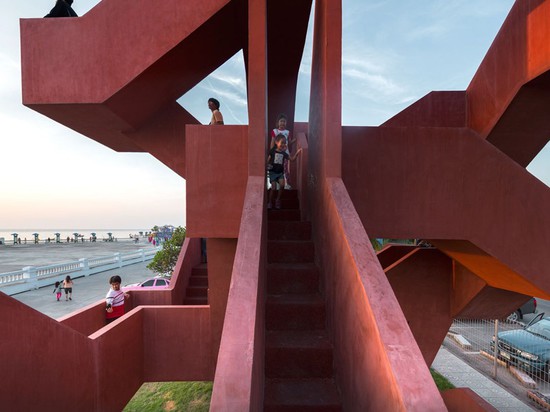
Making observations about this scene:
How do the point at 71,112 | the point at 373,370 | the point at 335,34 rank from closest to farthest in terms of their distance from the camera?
the point at 373,370, the point at 335,34, the point at 71,112

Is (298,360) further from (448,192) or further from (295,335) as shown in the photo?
(448,192)

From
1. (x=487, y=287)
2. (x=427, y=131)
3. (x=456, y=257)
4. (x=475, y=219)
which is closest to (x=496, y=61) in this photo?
(x=427, y=131)

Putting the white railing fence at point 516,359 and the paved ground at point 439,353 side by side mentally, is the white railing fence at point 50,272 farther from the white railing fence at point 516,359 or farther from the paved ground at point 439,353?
the white railing fence at point 516,359

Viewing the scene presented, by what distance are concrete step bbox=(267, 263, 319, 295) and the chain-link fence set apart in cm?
995

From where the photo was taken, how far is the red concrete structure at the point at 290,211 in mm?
2650

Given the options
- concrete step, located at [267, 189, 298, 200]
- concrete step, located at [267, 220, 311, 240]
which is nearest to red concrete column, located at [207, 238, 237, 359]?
concrete step, located at [267, 220, 311, 240]

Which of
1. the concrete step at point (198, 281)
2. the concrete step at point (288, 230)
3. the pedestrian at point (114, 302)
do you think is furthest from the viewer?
the concrete step at point (198, 281)

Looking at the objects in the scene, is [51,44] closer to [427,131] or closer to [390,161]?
[390,161]

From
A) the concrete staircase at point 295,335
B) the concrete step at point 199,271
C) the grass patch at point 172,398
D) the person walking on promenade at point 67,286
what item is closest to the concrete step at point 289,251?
the concrete staircase at point 295,335

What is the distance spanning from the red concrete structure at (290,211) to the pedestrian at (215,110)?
3.58 feet

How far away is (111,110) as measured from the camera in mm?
5969

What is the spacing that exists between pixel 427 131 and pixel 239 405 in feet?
15.4

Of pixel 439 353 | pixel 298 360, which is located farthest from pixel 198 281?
pixel 439 353

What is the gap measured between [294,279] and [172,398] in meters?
10.2
